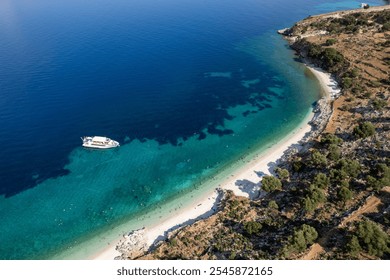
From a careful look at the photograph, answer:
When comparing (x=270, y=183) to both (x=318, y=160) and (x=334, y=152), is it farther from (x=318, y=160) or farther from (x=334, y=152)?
(x=334, y=152)

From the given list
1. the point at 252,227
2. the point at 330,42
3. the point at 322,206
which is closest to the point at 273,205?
the point at 252,227

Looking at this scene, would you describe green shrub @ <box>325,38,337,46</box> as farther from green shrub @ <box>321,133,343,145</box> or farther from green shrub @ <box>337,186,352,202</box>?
green shrub @ <box>337,186,352,202</box>

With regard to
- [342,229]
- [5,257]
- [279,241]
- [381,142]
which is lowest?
[5,257]

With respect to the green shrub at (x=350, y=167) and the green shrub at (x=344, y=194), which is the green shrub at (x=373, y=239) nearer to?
the green shrub at (x=344, y=194)

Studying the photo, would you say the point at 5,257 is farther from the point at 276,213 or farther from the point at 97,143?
the point at 276,213

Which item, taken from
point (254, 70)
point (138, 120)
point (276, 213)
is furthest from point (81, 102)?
point (276, 213)

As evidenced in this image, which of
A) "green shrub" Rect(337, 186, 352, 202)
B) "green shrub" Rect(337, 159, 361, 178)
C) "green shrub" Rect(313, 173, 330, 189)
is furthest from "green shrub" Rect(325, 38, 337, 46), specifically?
"green shrub" Rect(337, 186, 352, 202)
